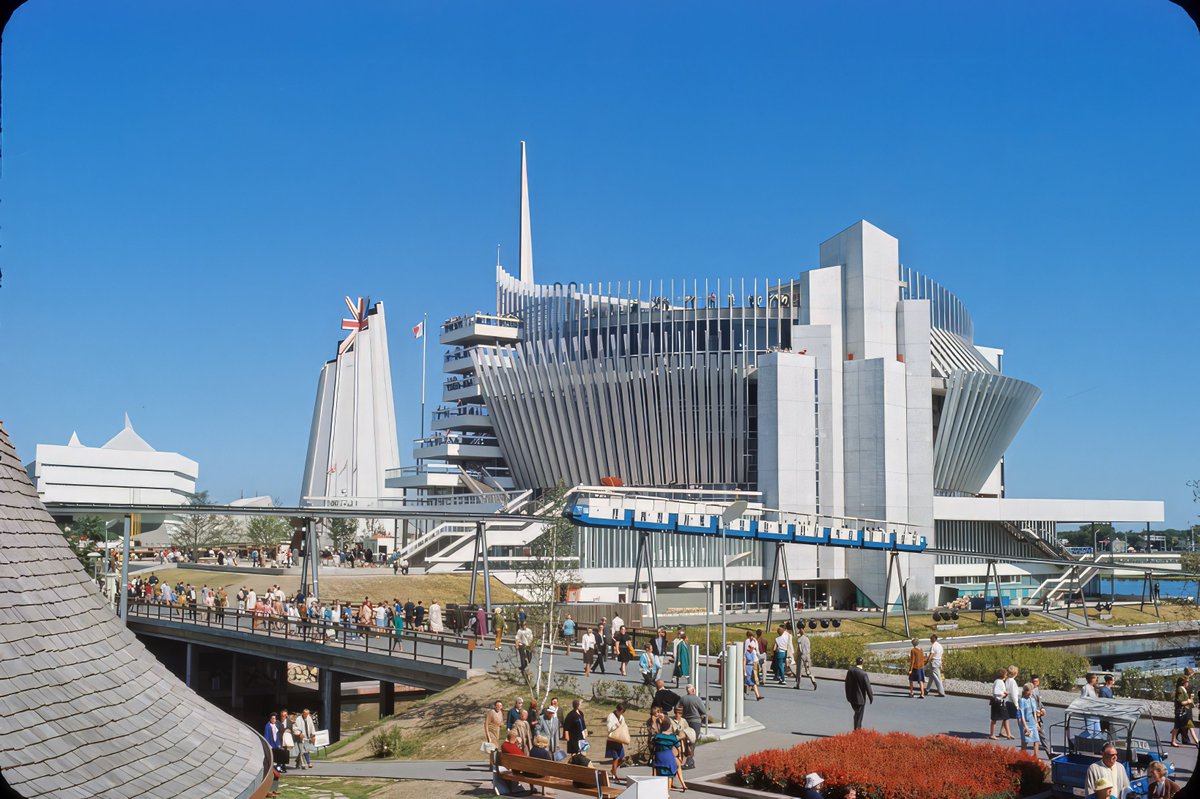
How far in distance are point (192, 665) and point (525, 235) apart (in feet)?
267

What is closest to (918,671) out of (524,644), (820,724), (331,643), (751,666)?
(751,666)

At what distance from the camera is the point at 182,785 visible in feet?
31.7

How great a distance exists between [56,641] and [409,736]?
71.6 feet

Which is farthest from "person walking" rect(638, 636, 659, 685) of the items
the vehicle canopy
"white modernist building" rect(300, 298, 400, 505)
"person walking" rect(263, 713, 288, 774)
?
"white modernist building" rect(300, 298, 400, 505)

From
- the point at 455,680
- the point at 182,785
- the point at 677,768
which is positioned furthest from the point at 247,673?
the point at 182,785

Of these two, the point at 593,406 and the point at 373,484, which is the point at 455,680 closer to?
the point at 593,406

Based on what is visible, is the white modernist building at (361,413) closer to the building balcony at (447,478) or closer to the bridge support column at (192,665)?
the building balcony at (447,478)

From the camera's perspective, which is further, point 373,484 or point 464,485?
point 373,484

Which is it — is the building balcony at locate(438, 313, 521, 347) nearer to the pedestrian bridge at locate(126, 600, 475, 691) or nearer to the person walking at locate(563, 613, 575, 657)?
the pedestrian bridge at locate(126, 600, 475, 691)

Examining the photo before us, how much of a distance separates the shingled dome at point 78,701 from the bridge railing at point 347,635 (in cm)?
2326

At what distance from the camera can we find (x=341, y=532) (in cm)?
9544

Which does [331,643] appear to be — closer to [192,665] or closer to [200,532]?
[192,665]

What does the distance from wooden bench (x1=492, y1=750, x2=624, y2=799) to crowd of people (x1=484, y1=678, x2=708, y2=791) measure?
583 mm

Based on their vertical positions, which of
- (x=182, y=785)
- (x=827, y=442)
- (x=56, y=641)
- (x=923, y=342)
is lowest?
(x=182, y=785)
